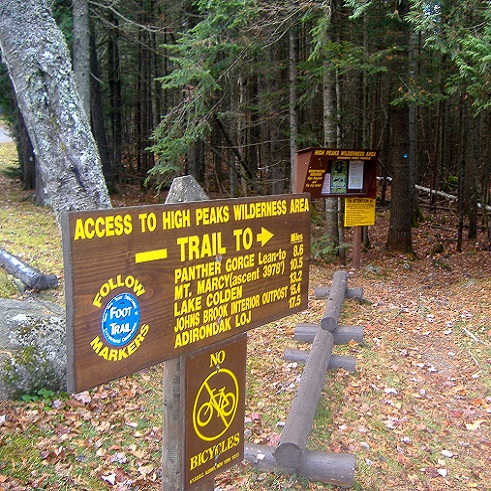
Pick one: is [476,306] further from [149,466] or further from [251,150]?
[251,150]

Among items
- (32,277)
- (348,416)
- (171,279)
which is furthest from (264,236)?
(32,277)

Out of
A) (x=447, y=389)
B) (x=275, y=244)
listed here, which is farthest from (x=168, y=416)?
(x=447, y=389)

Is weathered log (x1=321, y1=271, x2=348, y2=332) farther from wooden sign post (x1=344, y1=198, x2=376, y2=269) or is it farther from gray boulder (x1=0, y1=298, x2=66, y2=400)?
gray boulder (x1=0, y1=298, x2=66, y2=400)

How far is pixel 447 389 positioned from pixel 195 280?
482 centimetres

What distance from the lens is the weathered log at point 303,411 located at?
4.24m

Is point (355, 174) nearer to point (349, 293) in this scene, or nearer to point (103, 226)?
point (349, 293)

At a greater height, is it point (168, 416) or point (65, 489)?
point (168, 416)

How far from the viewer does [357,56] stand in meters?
11.2

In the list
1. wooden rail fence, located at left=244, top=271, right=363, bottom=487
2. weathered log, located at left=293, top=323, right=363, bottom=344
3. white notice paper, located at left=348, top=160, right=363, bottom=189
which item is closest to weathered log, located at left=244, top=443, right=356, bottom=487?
wooden rail fence, located at left=244, top=271, right=363, bottom=487

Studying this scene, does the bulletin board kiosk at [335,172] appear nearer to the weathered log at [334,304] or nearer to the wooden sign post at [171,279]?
the weathered log at [334,304]

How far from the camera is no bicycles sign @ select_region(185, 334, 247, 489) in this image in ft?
8.36

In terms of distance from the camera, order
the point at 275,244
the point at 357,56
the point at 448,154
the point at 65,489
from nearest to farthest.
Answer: the point at 275,244 < the point at 65,489 < the point at 357,56 < the point at 448,154

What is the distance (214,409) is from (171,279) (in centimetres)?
79

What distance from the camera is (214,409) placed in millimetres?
2701
